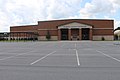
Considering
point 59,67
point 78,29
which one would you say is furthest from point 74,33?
point 59,67

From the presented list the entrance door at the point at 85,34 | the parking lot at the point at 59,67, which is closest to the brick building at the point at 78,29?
the entrance door at the point at 85,34

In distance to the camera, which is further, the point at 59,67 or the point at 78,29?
the point at 78,29

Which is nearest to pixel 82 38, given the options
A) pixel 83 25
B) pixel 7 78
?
pixel 83 25

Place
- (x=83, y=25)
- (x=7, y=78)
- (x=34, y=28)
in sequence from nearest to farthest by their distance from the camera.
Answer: (x=7, y=78) < (x=83, y=25) < (x=34, y=28)

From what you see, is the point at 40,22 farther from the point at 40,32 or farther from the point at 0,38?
the point at 0,38

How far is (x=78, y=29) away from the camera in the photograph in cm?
11562

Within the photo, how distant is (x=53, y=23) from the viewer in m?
121

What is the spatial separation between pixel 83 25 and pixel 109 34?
1307 cm

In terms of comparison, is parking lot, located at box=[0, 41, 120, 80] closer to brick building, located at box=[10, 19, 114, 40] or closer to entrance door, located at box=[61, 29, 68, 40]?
brick building, located at box=[10, 19, 114, 40]

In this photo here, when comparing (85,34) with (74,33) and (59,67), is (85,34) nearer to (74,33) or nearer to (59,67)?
(74,33)

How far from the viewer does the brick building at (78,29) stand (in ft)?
374

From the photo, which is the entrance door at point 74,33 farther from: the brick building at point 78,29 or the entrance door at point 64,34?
the entrance door at point 64,34

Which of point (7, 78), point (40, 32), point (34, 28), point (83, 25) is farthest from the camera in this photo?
point (34, 28)

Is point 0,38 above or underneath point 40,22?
underneath
